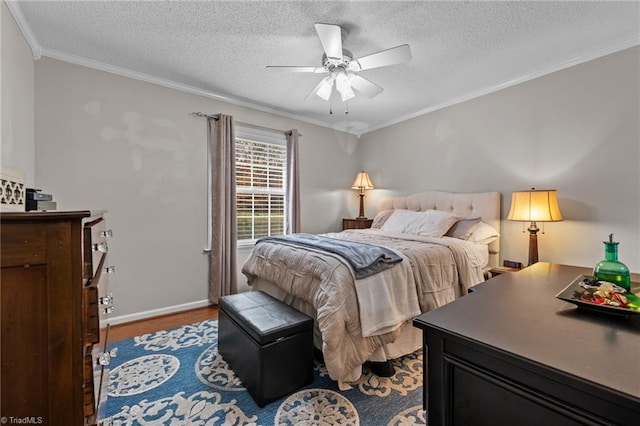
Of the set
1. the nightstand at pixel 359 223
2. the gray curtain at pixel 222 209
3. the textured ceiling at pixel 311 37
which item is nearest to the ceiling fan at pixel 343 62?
the textured ceiling at pixel 311 37

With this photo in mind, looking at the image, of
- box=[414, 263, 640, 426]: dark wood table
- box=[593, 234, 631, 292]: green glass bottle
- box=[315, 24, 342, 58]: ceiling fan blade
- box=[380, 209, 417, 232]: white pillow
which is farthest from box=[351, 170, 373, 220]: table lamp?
box=[414, 263, 640, 426]: dark wood table

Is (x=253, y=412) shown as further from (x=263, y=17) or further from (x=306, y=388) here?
(x=263, y=17)

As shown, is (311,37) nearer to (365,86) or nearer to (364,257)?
(365,86)

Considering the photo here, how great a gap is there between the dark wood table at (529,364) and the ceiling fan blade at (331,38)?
72.9 inches

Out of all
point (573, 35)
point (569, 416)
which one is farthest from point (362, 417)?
point (573, 35)

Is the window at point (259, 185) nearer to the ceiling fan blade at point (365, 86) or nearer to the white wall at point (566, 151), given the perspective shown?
the ceiling fan blade at point (365, 86)

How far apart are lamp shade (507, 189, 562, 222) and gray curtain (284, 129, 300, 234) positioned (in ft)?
8.50

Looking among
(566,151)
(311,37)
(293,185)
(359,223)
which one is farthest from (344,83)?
(359,223)

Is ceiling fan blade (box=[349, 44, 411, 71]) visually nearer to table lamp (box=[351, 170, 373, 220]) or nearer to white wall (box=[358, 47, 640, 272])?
white wall (box=[358, 47, 640, 272])

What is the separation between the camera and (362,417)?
4.88ft

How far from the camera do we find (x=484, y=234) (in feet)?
9.40

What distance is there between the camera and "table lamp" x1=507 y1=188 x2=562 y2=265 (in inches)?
94.3

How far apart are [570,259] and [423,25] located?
8.28 ft

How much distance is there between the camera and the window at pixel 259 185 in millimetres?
3649
